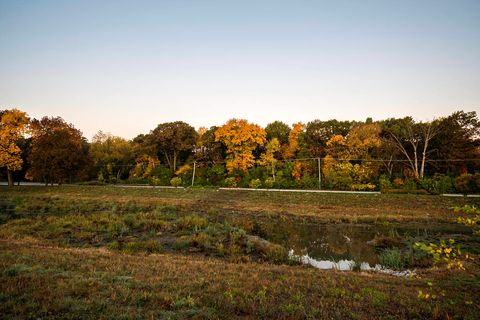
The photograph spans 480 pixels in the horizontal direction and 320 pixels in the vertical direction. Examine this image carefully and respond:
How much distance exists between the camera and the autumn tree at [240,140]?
54000 millimetres

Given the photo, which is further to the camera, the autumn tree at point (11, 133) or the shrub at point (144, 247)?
the autumn tree at point (11, 133)

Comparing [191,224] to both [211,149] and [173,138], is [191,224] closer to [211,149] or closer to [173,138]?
[211,149]

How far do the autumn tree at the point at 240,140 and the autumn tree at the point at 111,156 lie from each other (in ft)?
94.0

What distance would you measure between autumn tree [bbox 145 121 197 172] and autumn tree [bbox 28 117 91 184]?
20.9 meters

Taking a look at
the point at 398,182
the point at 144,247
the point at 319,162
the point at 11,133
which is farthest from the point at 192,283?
the point at 11,133

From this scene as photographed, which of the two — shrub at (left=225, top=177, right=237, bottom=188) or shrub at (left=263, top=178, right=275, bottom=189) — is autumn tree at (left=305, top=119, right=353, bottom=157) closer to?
shrub at (left=263, top=178, right=275, bottom=189)

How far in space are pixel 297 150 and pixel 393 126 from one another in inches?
682

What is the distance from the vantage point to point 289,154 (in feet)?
184

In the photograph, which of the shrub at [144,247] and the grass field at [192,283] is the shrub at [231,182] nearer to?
the grass field at [192,283]

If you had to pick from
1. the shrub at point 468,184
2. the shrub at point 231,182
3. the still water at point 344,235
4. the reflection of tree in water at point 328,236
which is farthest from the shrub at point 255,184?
the shrub at point 468,184

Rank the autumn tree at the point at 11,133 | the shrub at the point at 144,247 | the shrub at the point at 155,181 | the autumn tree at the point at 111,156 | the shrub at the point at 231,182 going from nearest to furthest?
the shrub at the point at 144,247 < the autumn tree at the point at 11,133 < the shrub at the point at 231,182 < the shrub at the point at 155,181 < the autumn tree at the point at 111,156

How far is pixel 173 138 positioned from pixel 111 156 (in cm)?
2067

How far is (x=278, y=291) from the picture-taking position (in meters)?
7.75

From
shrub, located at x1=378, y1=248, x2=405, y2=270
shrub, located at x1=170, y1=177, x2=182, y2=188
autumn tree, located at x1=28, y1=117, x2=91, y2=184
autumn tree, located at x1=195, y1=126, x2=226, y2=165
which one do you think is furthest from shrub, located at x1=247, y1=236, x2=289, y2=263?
autumn tree, located at x1=195, y1=126, x2=226, y2=165
